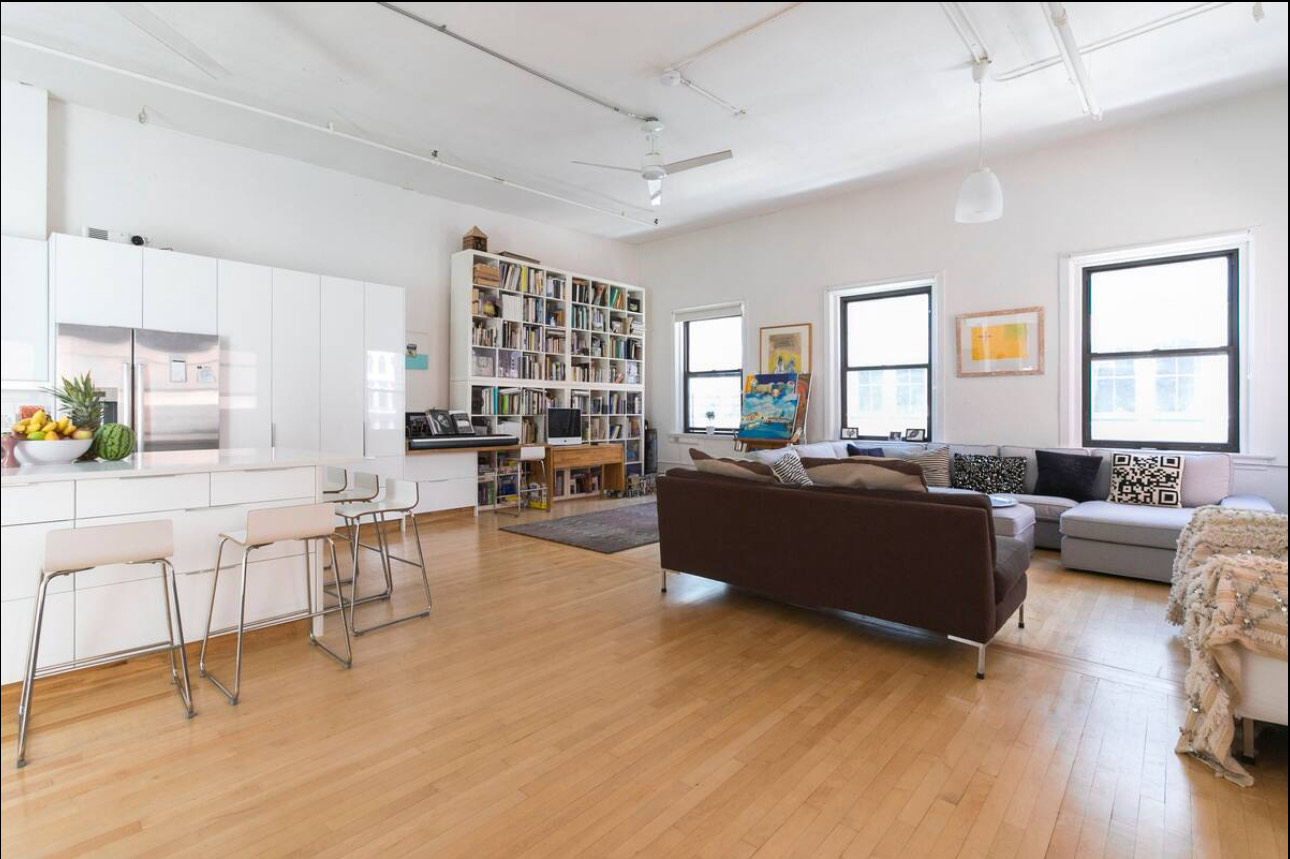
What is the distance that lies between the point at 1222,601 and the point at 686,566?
2.49 meters

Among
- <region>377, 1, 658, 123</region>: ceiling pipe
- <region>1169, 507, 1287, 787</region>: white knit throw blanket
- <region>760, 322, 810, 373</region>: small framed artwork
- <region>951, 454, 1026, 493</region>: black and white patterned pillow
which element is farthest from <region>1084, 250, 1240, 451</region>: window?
<region>377, 1, 658, 123</region>: ceiling pipe

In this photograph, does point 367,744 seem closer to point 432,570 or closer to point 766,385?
point 432,570

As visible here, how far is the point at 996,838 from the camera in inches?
70.9

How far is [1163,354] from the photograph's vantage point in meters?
5.20

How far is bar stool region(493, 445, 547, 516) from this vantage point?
6.91 metres

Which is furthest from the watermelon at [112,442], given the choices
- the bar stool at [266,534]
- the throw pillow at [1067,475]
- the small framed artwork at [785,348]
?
the small framed artwork at [785,348]

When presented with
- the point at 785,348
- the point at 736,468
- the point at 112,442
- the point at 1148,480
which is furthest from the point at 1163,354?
the point at 112,442

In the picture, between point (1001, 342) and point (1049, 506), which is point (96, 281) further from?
point (1001, 342)

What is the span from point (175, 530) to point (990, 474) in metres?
5.81


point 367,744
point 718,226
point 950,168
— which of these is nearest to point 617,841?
point 367,744

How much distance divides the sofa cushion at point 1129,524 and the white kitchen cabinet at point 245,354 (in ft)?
20.3

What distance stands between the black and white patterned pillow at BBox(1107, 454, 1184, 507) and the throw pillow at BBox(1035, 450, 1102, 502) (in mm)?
168

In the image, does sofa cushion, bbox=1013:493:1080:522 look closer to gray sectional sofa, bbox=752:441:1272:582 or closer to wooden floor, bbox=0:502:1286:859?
gray sectional sofa, bbox=752:441:1272:582

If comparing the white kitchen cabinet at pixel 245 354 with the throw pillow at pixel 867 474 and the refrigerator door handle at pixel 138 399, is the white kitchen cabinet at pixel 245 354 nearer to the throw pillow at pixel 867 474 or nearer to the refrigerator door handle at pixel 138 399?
the refrigerator door handle at pixel 138 399
